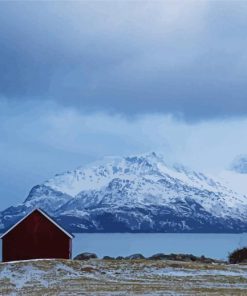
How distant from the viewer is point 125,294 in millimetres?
42906

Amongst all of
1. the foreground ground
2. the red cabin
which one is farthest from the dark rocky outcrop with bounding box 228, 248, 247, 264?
the red cabin

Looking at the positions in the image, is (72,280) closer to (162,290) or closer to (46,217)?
(162,290)

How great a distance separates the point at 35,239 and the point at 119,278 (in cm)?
1676

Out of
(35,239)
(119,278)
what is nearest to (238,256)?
(35,239)

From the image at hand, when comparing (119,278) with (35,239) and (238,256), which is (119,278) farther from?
(238,256)

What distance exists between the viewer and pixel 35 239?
68.7m

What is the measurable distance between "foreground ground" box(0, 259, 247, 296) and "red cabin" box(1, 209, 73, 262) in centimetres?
854

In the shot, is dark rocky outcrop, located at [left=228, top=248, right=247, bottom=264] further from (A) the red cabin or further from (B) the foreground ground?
(A) the red cabin

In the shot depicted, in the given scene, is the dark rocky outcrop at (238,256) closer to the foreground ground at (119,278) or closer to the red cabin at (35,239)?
the foreground ground at (119,278)

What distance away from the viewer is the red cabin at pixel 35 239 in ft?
225

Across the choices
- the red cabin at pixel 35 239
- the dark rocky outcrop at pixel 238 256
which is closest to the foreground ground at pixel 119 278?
the red cabin at pixel 35 239

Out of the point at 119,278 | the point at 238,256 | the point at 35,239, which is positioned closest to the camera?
the point at 119,278

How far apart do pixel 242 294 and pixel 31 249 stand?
1153 inches

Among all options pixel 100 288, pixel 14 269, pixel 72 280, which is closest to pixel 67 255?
pixel 14 269
